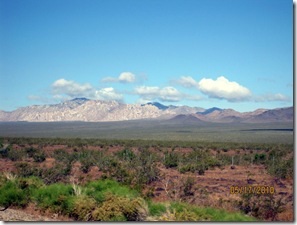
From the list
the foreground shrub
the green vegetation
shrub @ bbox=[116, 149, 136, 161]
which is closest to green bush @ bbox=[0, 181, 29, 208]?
the green vegetation

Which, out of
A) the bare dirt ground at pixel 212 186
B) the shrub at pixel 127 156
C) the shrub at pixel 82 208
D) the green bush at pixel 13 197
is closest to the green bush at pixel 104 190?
the shrub at pixel 82 208

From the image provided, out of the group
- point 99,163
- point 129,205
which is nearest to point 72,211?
point 129,205

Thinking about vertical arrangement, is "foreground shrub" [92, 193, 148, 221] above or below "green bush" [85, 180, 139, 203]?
below

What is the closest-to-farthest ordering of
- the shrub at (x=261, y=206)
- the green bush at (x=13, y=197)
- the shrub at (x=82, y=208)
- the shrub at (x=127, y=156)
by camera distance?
1. the shrub at (x=82, y=208)
2. the green bush at (x=13, y=197)
3. the shrub at (x=261, y=206)
4. the shrub at (x=127, y=156)

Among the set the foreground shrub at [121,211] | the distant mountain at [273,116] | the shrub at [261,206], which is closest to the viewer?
the foreground shrub at [121,211]

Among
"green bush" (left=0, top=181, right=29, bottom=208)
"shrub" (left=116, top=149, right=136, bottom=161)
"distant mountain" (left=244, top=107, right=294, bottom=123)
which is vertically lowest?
"shrub" (left=116, top=149, right=136, bottom=161)

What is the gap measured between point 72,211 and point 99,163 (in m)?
13.9

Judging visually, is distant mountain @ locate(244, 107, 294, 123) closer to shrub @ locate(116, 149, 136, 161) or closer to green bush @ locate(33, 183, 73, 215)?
shrub @ locate(116, 149, 136, 161)

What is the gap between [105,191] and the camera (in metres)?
12.3

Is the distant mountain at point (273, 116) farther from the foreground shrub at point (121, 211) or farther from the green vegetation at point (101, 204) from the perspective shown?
the foreground shrub at point (121, 211)

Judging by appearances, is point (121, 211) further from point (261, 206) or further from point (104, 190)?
point (261, 206)

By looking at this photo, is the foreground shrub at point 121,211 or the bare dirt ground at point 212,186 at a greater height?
the foreground shrub at point 121,211

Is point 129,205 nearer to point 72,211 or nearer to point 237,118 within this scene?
point 72,211

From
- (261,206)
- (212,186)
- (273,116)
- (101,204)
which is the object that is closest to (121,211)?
(101,204)
